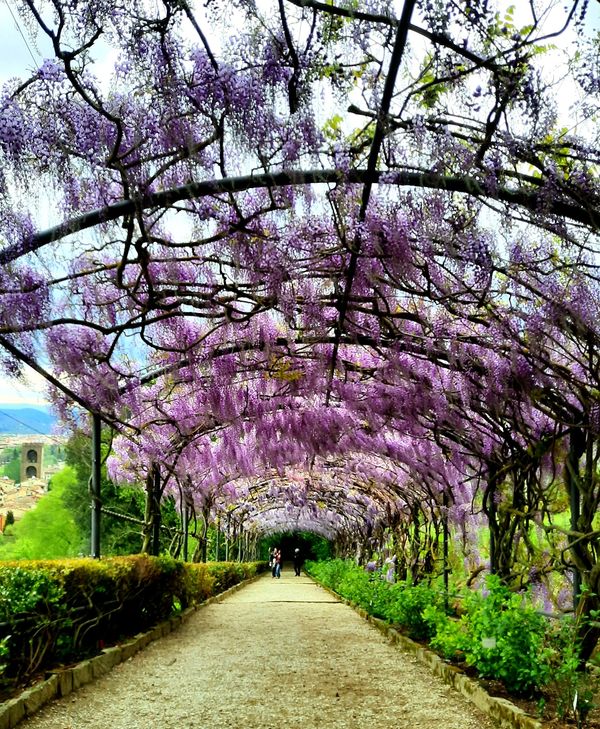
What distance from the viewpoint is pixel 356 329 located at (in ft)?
20.4

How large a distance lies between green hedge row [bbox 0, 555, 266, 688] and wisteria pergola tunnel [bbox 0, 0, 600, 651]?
1.28 meters

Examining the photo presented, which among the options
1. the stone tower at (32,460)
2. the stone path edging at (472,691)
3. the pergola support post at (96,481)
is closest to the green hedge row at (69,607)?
the pergola support post at (96,481)

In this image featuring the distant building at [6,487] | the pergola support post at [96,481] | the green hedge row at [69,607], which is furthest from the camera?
the distant building at [6,487]

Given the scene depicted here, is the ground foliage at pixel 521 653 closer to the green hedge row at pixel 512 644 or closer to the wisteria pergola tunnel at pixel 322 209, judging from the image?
the green hedge row at pixel 512 644

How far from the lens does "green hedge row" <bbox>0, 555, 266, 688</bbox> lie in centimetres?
470

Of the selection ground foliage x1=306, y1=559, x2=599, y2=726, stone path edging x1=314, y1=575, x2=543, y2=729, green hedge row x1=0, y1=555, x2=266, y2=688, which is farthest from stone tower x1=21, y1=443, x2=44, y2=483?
ground foliage x1=306, y1=559, x2=599, y2=726

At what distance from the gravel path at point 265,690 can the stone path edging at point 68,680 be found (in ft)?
0.21

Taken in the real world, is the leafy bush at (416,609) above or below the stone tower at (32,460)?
below

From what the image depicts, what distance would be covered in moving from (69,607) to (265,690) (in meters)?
1.40

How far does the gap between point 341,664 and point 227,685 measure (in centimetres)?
145

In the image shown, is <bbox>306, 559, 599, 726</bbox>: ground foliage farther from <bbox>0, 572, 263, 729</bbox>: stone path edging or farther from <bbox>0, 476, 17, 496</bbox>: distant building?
<bbox>0, 476, 17, 496</bbox>: distant building

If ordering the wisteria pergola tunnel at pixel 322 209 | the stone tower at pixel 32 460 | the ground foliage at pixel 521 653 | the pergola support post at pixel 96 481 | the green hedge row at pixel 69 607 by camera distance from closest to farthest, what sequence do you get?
the wisteria pergola tunnel at pixel 322 209 < the ground foliage at pixel 521 653 < the green hedge row at pixel 69 607 < the pergola support post at pixel 96 481 < the stone tower at pixel 32 460

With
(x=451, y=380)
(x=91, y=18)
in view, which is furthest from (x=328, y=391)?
(x=91, y=18)

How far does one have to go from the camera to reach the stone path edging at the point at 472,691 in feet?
13.5
